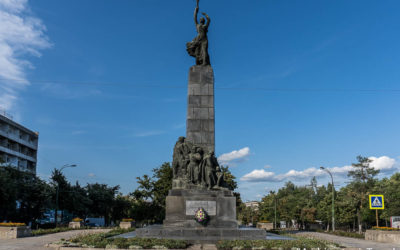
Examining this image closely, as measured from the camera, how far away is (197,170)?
16844 mm

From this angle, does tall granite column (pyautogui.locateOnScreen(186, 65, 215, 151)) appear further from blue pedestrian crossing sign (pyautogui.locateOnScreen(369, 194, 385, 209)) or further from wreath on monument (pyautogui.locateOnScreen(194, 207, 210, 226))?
blue pedestrian crossing sign (pyautogui.locateOnScreen(369, 194, 385, 209))

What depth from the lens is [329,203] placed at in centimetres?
5578

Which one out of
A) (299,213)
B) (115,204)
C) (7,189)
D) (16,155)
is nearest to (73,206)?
(115,204)

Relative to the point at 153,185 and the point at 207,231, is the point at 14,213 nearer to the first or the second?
the point at 153,185

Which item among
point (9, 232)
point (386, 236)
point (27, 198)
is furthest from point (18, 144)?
point (386, 236)

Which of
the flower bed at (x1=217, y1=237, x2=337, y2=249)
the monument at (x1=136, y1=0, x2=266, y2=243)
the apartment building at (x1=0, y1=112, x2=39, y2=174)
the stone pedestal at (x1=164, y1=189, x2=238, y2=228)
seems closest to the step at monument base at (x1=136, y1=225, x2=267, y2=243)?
the monument at (x1=136, y1=0, x2=266, y2=243)

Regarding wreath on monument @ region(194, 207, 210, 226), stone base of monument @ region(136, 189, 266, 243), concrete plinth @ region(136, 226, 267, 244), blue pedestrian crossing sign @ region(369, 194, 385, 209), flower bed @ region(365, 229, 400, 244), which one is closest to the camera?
concrete plinth @ region(136, 226, 267, 244)

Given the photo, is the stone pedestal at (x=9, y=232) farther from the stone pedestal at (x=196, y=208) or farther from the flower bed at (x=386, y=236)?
the flower bed at (x=386, y=236)

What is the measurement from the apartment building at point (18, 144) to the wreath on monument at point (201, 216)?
48.3 m

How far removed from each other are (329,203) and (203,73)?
146 ft

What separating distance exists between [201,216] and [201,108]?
18.7 feet

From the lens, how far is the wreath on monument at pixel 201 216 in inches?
618

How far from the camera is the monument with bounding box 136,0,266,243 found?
1512 centimetres

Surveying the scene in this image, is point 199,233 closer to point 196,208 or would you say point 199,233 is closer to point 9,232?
point 196,208
